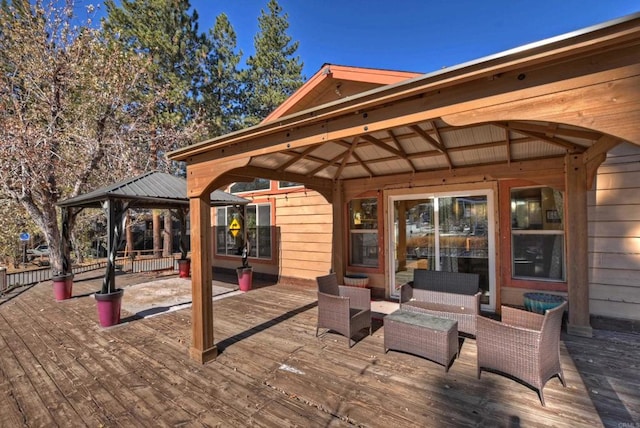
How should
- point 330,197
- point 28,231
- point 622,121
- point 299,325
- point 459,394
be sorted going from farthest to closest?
point 28,231, point 330,197, point 299,325, point 459,394, point 622,121

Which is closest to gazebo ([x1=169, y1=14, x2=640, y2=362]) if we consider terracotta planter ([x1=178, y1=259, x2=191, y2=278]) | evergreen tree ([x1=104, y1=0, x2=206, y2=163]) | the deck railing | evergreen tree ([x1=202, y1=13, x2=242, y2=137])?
terracotta planter ([x1=178, y1=259, x2=191, y2=278])

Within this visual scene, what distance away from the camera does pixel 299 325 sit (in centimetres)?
442

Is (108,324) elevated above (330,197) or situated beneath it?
situated beneath

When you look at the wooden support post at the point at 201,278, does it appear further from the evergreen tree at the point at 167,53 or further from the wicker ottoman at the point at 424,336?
the evergreen tree at the point at 167,53

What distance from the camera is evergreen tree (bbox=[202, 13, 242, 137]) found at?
12.8 metres

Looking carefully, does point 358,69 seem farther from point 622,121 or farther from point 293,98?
point 622,121

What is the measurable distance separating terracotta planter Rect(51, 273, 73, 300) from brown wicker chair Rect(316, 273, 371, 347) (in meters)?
5.91

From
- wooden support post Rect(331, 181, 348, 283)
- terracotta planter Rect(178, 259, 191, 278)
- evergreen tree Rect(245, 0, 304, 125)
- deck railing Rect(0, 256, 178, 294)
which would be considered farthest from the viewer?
evergreen tree Rect(245, 0, 304, 125)

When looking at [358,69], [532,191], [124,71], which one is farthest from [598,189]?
[124,71]

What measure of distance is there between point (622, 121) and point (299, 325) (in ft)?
13.5

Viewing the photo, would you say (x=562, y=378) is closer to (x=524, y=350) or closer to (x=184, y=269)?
(x=524, y=350)

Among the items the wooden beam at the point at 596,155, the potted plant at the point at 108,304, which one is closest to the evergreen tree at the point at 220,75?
the potted plant at the point at 108,304

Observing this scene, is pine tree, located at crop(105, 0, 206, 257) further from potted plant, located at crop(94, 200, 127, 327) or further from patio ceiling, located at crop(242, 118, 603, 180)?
patio ceiling, located at crop(242, 118, 603, 180)

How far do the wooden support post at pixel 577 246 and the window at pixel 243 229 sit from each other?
615 centimetres
